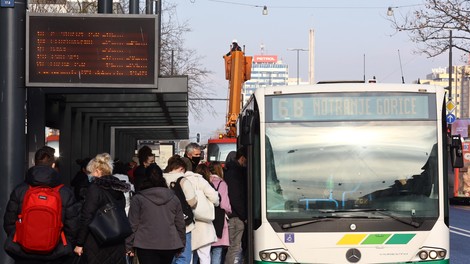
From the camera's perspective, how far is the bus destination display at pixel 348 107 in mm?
10820

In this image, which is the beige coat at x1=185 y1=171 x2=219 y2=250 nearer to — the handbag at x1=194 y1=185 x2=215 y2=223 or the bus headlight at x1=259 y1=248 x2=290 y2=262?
the handbag at x1=194 y1=185 x2=215 y2=223

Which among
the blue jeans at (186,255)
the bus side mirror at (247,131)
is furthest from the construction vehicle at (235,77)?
the bus side mirror at (247,131)

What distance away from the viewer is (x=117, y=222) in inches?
344

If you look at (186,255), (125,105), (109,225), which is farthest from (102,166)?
(125,105)

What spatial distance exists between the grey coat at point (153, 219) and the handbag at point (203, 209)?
1.47 metres

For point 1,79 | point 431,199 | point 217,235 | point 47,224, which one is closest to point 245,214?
point 217,235

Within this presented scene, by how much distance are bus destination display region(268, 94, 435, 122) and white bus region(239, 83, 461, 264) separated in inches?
0.4

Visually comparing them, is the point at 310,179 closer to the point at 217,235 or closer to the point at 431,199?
the point at 431,199

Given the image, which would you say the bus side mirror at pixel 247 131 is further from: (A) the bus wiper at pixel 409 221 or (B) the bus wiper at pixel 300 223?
(A) the bus wiper at pixel 409 221

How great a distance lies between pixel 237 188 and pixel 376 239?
106 inches

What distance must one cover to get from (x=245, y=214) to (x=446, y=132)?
120 inches

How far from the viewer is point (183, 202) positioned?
1080cm

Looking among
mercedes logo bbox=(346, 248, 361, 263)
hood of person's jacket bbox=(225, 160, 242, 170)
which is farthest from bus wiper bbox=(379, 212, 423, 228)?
hood of person's jacket bbox=(225, 160, 242, 170)

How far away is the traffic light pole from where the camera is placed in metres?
10.7
